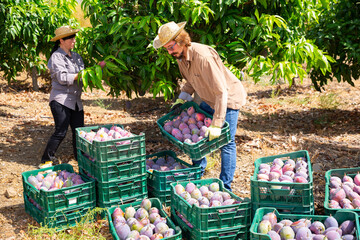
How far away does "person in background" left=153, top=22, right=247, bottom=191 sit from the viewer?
3.41 meters

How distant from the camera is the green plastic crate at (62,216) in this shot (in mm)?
3361

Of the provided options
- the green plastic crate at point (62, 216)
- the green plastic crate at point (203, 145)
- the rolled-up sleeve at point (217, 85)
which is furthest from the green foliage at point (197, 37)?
the green plastic crate at point (62, 216)

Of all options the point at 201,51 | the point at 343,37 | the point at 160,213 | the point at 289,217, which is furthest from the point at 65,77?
the point at 343,37

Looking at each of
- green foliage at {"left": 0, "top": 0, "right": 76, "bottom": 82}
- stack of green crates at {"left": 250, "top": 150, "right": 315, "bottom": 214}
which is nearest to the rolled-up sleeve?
stack of green crates at {"left": 250, "top": 150, "right": 315, "bottom": 214}

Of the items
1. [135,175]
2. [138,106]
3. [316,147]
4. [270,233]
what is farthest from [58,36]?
[138,106]

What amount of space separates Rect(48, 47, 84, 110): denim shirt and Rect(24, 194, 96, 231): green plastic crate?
4.91 ft

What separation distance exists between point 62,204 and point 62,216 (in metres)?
0.11

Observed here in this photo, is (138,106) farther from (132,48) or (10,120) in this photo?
(132,48)

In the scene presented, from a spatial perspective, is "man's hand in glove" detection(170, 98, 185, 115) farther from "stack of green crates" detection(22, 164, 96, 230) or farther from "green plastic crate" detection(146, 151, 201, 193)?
"stack of green crates" detection(22, 164, 96, 230)

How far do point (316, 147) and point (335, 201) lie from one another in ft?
8.75

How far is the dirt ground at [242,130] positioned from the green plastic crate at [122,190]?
0.75 metres

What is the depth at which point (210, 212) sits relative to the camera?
2.90 metres

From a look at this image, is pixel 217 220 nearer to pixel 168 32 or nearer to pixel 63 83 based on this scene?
pixel 168 32

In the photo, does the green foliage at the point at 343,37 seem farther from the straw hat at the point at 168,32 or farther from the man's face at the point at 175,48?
the straw hat at the point at 168,32
